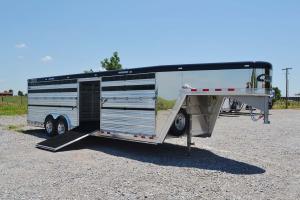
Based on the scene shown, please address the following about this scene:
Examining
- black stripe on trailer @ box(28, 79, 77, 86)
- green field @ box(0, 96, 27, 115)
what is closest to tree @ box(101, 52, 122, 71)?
green field @ box(0, 96, 27, 115)

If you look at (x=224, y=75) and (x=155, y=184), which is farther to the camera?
(x=224, y=75)

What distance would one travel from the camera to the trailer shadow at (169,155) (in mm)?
8969

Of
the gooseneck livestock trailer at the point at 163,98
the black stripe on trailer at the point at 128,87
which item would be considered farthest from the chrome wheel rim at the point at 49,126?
the black stripe on trailer at the point at 128,87

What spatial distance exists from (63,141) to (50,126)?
3439mm

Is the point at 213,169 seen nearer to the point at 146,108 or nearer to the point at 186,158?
the point at 186,158

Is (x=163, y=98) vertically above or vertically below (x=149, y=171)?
above

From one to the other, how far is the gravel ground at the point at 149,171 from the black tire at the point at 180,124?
651 mm

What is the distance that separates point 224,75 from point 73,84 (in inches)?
247

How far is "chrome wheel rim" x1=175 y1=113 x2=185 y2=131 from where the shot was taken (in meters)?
10.3

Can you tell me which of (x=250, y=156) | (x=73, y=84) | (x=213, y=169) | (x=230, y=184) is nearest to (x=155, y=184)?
(x=230, y=184)

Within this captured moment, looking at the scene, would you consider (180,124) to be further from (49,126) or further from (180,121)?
(49,126)

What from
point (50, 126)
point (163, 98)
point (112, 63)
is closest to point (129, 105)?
point (163, 98)

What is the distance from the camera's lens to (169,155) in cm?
1061

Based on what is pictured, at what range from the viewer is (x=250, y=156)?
417 inches
